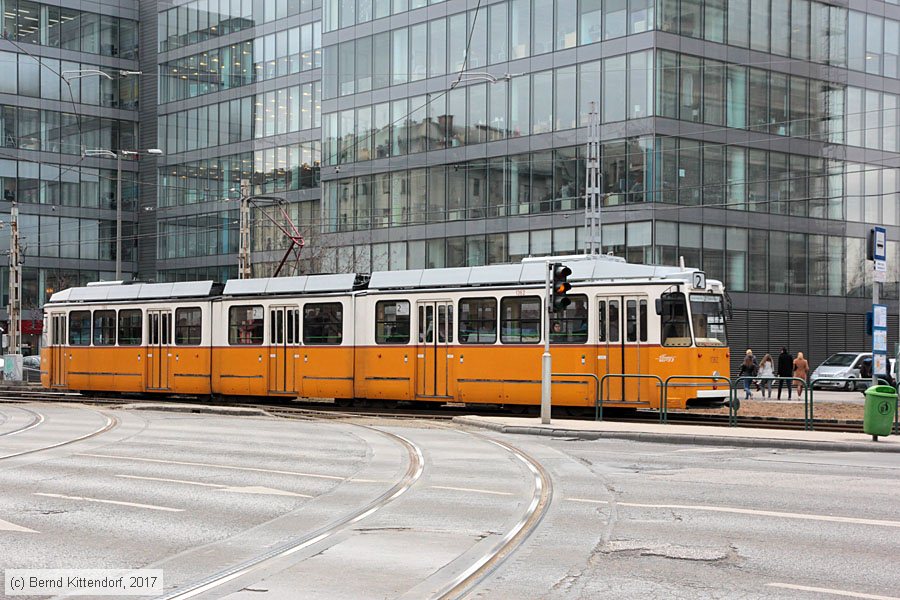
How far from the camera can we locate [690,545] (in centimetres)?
970

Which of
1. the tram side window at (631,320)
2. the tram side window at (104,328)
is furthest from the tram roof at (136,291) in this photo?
the tram side window at (631,320)

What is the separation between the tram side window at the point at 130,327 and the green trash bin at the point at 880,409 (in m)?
22.1

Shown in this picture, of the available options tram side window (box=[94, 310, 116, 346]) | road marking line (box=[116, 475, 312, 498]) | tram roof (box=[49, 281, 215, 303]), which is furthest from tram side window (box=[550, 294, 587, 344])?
tram side window (box=[94, 310, 116, 346])

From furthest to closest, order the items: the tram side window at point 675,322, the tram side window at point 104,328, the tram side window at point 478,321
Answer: the tram side window at point 104,328 < the tram side window at point 478,321 < the tram side window at point 675,322

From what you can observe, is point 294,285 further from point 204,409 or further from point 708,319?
point 708,319

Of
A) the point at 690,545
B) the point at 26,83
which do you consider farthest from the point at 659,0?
the point at 26,83

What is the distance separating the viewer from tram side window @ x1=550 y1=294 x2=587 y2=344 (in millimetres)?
25469

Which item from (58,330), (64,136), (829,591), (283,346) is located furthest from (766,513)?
(64,136)

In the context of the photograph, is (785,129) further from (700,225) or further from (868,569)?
(868,569)

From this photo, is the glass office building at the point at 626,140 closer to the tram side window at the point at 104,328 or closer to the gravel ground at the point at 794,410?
the gravel ground at the point at 794,410

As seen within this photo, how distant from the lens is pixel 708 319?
81.9ft

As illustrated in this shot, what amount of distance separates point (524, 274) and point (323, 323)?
21.3 feet

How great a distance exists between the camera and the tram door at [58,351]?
36656mm

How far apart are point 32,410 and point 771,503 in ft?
76.7
